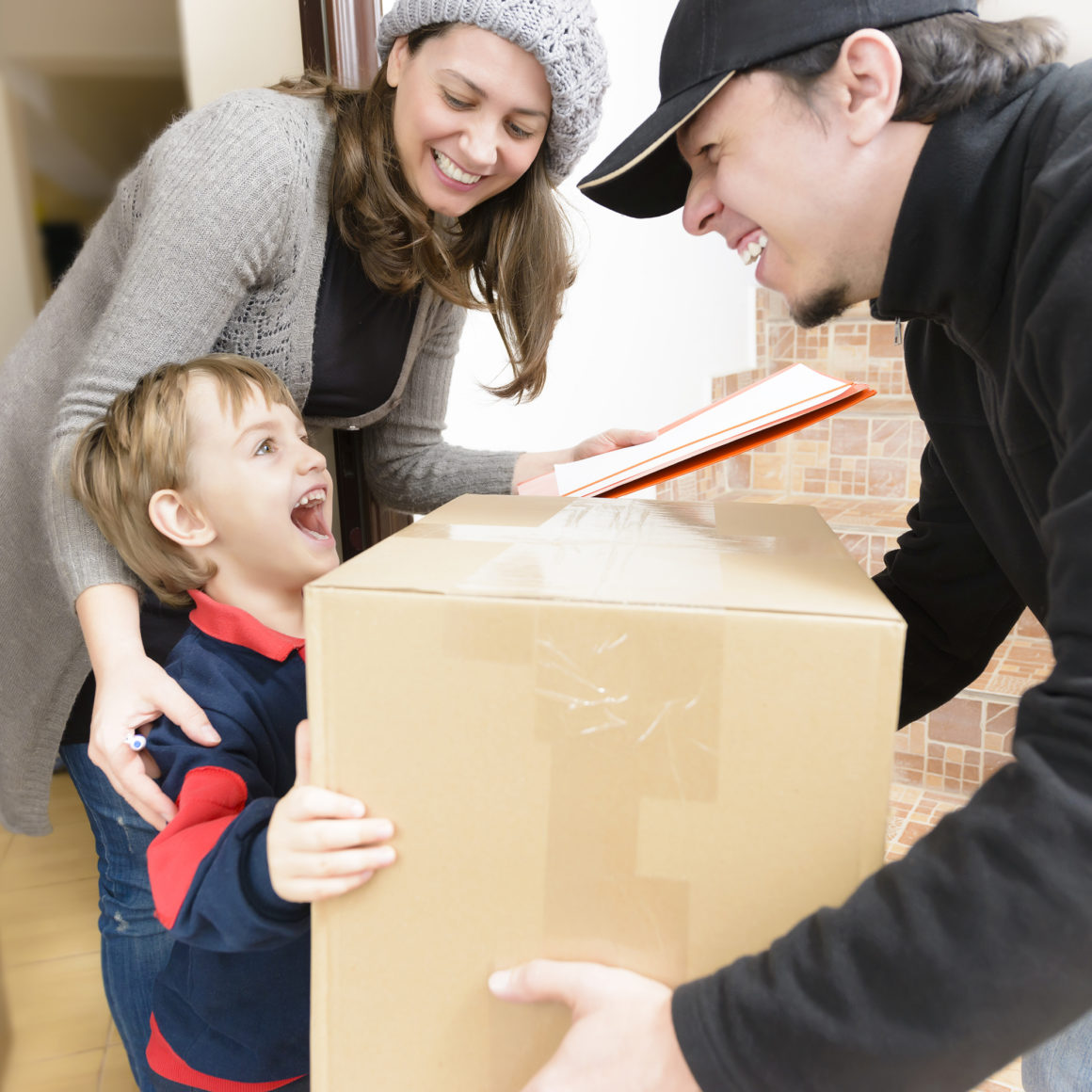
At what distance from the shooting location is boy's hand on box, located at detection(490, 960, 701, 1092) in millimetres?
482

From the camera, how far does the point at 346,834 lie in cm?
52

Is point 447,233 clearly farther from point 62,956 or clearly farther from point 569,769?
point 62,956

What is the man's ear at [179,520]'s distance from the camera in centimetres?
84

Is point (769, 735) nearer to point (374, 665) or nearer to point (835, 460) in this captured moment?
point (374, 665)

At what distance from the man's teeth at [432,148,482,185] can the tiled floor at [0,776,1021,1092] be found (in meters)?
1.13

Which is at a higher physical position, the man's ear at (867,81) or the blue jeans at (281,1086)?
the man's ear at (867,81)

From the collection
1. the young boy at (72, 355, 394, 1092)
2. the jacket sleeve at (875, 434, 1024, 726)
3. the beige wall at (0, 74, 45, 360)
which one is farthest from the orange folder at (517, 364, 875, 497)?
the beige wall at (0, 74, 45, 360)

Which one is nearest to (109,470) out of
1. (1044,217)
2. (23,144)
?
(1044,217)

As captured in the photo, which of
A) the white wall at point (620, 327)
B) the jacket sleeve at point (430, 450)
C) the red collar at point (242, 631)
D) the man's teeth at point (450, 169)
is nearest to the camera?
the red collar at point (242, 631)

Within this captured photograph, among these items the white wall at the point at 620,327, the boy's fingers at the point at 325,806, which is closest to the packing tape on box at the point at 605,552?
the boy's fingers at the point at 325,806

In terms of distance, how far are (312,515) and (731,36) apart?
0.55m

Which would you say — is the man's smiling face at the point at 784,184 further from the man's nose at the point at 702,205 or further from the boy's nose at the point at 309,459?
the boy's nose at the point at 309,459

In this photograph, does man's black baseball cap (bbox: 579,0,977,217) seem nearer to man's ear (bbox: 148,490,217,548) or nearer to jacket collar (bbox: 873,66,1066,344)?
jacket collar (bbox: 873,66,1066,344)

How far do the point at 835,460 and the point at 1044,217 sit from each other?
172cm
